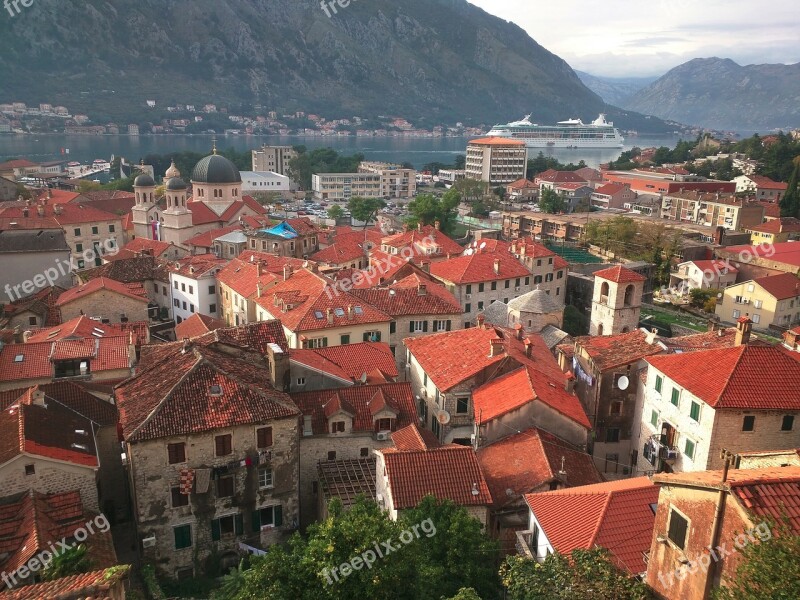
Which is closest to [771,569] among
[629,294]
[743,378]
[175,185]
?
[743,378]

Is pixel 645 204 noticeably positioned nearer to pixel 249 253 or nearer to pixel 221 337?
pixel 249 253

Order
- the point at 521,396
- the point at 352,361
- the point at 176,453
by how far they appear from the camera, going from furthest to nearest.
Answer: the point at 352,361
the point at 521,396
the point at 176,453

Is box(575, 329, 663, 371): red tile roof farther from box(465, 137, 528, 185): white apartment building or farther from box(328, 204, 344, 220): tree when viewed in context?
box(465, 137, 528, 185): white apartment building

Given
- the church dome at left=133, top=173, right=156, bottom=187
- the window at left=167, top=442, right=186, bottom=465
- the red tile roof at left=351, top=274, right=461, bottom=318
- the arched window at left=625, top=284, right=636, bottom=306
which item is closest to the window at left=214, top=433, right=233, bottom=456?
the window at left=167, top=442, right=186, bottom=465

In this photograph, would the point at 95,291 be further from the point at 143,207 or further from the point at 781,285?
the point at 781,285

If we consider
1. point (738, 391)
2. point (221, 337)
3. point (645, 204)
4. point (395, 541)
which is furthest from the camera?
point (645, 204)

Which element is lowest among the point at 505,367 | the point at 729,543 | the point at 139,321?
the point at 139,321

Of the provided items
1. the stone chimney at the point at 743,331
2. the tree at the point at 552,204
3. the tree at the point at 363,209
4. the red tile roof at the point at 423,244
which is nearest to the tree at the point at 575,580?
the stone chimney at the point at 743,331

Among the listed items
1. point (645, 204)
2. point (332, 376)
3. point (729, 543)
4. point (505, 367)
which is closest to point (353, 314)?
point (332, 376)
